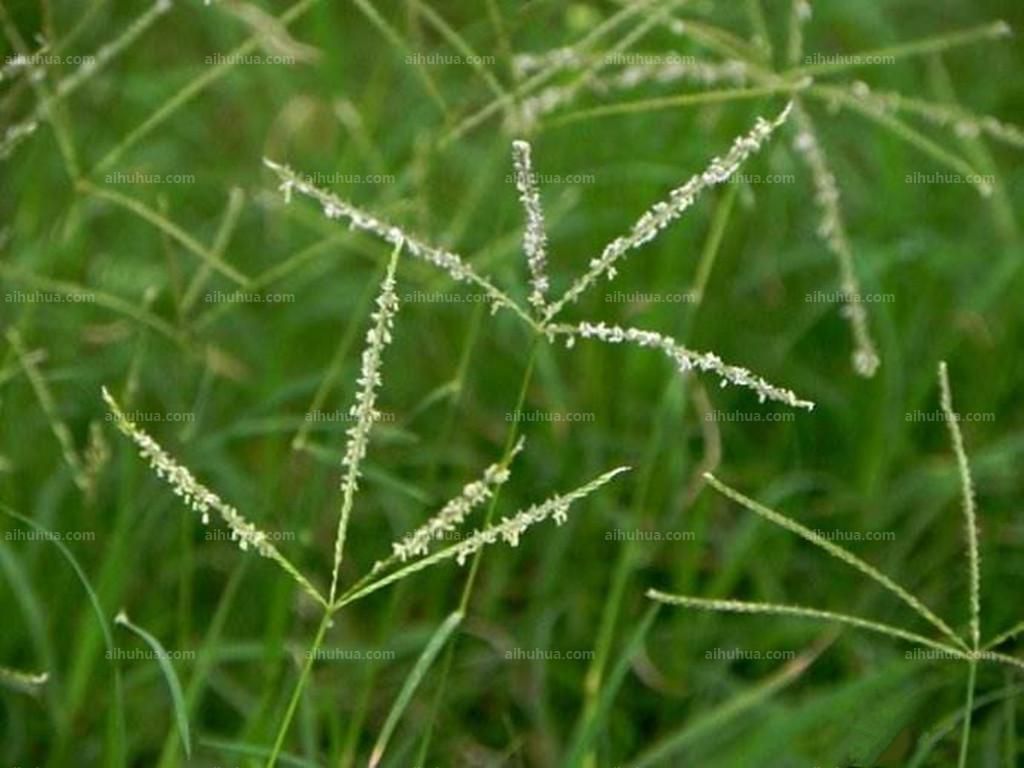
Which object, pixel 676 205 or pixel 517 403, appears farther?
pixel 517 403

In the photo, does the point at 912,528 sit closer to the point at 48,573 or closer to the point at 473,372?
the point at 473,372

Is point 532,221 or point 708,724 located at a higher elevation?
point 532,221

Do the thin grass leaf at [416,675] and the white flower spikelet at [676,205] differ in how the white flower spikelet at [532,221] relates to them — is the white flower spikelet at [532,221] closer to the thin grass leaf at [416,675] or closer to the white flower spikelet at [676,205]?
the white flower spikelet at [676,205]

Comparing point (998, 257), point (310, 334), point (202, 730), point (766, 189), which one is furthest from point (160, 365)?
point (998, 257)

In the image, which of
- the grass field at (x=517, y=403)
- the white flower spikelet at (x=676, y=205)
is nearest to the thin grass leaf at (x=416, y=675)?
the grass field at (x=517, y=403)

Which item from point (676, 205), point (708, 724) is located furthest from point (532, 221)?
point (708, 724)

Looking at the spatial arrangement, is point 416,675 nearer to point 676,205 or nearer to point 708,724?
point 676,205

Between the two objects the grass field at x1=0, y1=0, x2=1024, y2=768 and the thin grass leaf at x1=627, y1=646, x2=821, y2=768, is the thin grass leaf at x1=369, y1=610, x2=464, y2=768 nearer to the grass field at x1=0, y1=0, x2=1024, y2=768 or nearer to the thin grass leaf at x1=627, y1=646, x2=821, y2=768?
the grass field at x1=0, y1=0, x2=1024, y2=768

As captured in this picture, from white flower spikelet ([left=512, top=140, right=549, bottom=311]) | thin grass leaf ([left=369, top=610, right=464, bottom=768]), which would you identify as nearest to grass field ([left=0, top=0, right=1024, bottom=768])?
thin grass leaf ([left=369, top=610, right=464, bottom=768])

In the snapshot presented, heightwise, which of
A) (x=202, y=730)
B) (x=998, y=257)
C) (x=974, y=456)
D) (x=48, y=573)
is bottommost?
(x=202, y=730)
